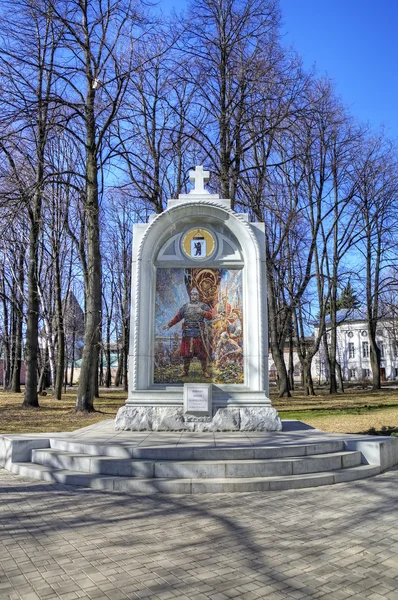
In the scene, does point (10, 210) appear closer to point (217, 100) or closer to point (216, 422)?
point (216, 422)

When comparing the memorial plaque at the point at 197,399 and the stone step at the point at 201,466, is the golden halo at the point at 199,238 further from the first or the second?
the stone step at the point at 201,466

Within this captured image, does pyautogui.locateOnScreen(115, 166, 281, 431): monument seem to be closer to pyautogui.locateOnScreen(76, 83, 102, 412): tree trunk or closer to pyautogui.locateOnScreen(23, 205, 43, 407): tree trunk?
pyautogui.locateOnScreen(76, 83, 102, 412): tree trunk

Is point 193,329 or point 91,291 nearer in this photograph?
point 193,329

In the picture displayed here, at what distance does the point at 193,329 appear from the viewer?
1084 cm

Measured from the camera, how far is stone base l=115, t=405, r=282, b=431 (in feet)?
33.0

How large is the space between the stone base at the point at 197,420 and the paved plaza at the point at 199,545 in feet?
10.5

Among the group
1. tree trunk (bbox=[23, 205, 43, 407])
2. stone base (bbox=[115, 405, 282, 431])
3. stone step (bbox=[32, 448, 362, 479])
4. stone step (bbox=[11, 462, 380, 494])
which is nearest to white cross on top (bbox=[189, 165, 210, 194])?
stone base (bbox=[115, 405, 282, 431])

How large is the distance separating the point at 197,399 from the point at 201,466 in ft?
9.74

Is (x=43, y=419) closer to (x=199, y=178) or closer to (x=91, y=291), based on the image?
(x=91, y=291)

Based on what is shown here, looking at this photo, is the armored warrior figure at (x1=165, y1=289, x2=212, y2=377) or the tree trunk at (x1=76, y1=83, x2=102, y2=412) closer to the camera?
the armored warrior figure at (x1=165, y1=289, x2=212, y2=377)

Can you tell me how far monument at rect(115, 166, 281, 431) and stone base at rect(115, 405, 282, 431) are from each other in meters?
0.02

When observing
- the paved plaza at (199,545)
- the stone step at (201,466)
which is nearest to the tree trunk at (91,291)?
the stone step at (201,466)

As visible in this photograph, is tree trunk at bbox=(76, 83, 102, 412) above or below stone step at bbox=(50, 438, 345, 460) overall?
above

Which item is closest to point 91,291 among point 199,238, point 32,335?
point 32,335
